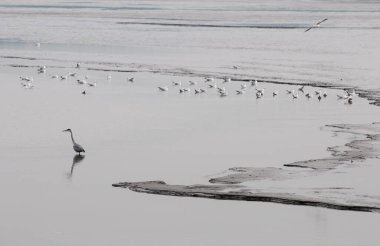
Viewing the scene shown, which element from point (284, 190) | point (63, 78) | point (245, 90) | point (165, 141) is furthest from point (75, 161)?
point (63, 78)

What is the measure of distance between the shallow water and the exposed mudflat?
343mm

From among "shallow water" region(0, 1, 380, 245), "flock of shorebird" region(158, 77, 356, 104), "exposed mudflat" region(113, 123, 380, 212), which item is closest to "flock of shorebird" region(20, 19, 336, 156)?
"flock of shorebird" region(158, 77, 356, 104)

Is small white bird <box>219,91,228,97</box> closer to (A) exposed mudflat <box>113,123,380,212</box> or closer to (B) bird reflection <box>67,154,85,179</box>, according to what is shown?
(A) exposed mudflat <box>113,123,380,212</box>

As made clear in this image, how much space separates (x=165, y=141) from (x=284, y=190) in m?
6.77

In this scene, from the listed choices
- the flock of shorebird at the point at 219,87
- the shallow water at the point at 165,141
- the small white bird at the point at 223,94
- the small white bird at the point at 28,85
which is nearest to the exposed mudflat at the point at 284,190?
the shallow water at the point at 165,141

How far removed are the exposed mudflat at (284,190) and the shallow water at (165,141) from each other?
34cm

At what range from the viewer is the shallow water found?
57.0 feet

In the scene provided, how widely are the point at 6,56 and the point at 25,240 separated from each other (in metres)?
36.3

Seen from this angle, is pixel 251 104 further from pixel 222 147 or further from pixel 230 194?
pixel 230 194

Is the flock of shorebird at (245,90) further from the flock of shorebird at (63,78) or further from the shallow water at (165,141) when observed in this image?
the flock of shorebird at (63,78)

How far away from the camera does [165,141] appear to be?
85.7 ft

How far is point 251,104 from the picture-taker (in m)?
34.1

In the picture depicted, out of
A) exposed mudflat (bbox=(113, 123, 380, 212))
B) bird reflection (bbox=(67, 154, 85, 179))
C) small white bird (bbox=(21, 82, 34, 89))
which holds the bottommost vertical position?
exposed mudflat (bbox=(113, 123, 380, 212))

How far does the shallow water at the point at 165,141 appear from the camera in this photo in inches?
684
